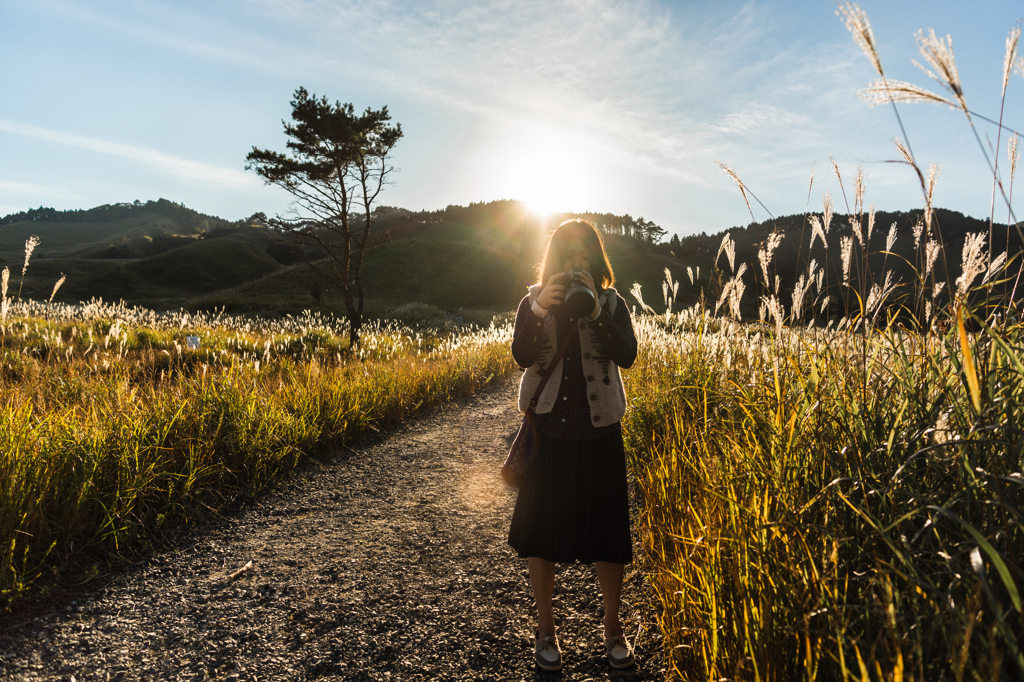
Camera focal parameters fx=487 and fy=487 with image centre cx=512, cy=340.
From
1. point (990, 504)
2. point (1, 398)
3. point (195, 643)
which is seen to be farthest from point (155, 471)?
point (990, 504)

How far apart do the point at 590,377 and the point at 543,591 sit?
1.00 meters

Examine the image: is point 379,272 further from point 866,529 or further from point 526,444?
point 866,529

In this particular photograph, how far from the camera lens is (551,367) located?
2.30 m

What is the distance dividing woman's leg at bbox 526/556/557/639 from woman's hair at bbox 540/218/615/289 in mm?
1308

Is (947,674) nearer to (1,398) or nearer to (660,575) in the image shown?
(660,575)

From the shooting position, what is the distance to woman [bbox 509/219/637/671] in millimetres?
2197

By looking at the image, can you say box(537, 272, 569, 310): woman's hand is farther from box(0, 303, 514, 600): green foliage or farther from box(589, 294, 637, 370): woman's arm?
box(0, 303, 514, 600): green foliage

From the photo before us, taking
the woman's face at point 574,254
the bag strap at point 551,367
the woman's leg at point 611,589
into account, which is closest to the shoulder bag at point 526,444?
the bag strap at point 551,367

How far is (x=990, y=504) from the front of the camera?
128 centimetres

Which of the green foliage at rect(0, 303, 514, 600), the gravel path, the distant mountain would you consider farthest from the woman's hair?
the distant mountain

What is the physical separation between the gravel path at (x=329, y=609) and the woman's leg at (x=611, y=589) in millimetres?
165

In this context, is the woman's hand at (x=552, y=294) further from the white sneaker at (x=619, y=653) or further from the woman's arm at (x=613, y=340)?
the white sneaker at (x=619, y=653)

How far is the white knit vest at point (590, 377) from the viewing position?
224 cm

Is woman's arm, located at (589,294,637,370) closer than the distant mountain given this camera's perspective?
Yes
